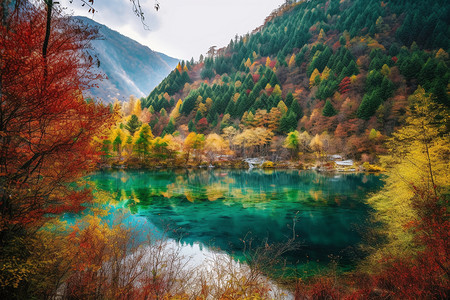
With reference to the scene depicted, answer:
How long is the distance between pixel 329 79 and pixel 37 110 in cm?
7243

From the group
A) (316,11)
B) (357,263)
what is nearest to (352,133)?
(357,263)

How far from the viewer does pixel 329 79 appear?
62.8 meters

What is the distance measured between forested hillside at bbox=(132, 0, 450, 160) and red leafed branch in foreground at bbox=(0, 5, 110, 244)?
131 feet

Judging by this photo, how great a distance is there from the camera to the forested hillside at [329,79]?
150 ft

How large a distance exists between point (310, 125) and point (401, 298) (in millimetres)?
53786

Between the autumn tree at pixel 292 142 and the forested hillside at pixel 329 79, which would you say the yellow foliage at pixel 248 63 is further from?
the autumn tree at pixel 292 142

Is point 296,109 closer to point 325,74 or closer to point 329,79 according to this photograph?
point 329,79

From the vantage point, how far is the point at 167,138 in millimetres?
43531

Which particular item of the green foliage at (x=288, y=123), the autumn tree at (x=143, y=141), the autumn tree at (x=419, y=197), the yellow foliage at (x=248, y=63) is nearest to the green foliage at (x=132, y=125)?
the autumn tree at (x=143, y=141)

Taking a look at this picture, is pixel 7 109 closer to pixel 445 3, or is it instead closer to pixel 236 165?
pixel 236 165

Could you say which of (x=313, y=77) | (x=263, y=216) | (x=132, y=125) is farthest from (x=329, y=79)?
(x=263, y=216)

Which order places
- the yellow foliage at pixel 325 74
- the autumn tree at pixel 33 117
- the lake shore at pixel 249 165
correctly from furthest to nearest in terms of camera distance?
1. the yellow foliage at pixel 325 74
2. the lake shore at pixel 249 165
3. the autumn tree at pixel 33 117

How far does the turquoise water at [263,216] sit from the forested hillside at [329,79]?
85.0ft

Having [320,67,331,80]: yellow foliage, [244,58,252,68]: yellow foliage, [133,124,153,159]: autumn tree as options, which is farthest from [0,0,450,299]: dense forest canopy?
[320,67,331,80]: yellow foliage
